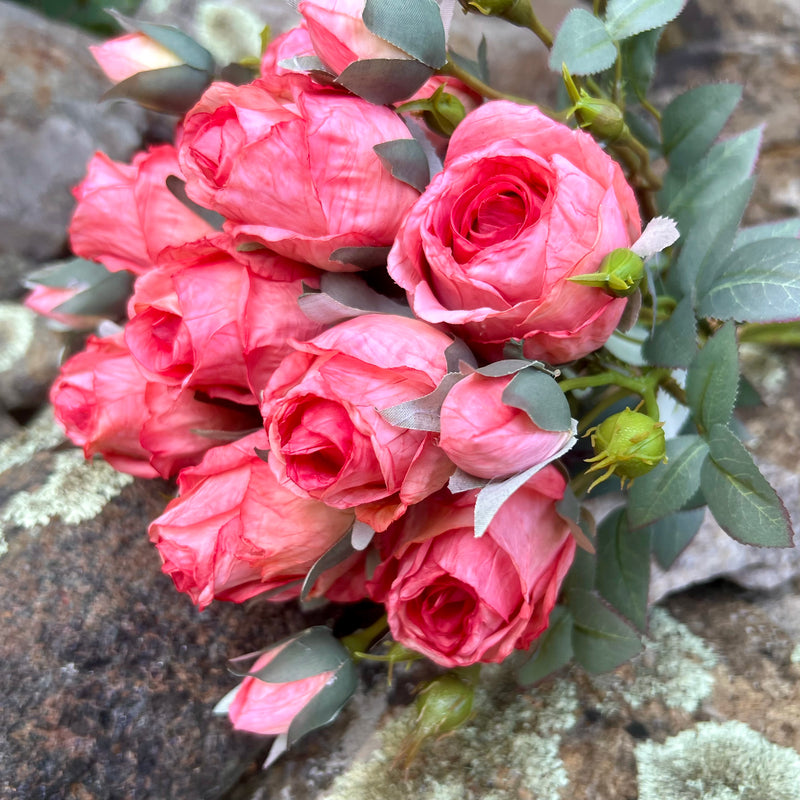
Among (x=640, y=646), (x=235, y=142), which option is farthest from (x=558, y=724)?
(x=235, y=142)

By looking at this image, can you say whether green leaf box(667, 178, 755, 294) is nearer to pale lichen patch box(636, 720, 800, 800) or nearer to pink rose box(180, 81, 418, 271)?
pink rose box(180, 81, 418, 271)

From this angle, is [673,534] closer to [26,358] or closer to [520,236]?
[520,236]

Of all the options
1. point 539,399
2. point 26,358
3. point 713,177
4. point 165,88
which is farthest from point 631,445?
point 26,358

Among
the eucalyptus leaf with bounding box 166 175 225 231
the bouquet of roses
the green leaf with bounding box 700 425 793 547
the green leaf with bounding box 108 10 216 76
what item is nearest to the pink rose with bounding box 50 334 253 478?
the bouquet of roses

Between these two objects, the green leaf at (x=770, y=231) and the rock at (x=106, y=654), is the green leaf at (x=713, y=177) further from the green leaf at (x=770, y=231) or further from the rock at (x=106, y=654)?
the rock at (x=106, y=654)

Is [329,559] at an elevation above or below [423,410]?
below

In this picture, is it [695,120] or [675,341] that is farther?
[695,120]

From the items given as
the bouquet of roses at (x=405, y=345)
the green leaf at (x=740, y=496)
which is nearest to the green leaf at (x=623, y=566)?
the bouquet of roses at (x=405, y=345)

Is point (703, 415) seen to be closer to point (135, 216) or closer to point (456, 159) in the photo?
point (456, 159)
